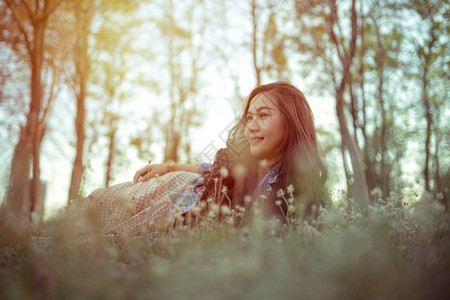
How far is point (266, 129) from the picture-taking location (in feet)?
13.7

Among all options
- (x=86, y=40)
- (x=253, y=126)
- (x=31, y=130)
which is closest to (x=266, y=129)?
(x=253, y=126)

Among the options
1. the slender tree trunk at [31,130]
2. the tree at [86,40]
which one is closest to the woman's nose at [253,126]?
the tree at [86,40]

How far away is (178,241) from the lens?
227 centimetres

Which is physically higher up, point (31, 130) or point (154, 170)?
point (31, 130)

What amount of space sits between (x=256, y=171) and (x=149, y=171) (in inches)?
47.9

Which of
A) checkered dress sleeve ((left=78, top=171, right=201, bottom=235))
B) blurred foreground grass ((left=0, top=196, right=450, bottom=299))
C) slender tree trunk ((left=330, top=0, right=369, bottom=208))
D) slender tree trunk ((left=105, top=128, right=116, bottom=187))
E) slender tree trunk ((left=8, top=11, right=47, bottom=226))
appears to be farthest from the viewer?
slender tree trunk ((left=105, top=128, right=116, bottom=187))

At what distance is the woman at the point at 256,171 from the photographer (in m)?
3.80

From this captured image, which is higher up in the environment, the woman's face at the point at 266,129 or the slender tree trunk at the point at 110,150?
the slender tree trunk at the point at 110,150

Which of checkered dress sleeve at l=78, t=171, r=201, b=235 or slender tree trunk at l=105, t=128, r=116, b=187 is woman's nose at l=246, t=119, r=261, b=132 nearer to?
checkered dress sleeve at l=78, t=171, r=201, b=235

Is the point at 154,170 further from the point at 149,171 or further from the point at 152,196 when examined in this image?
the point at 152,196

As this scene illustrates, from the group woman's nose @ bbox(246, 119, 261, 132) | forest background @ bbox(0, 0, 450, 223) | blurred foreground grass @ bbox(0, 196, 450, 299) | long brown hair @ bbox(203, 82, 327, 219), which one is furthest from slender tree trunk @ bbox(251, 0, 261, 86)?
blurred foreground grass @ bbox(0, 196, 450, 299)

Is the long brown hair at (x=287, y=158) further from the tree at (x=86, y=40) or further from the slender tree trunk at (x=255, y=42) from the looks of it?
the slender tree trunk at (x=255, y=42)

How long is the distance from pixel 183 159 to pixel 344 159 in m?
9.23

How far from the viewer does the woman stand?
3.80 m
